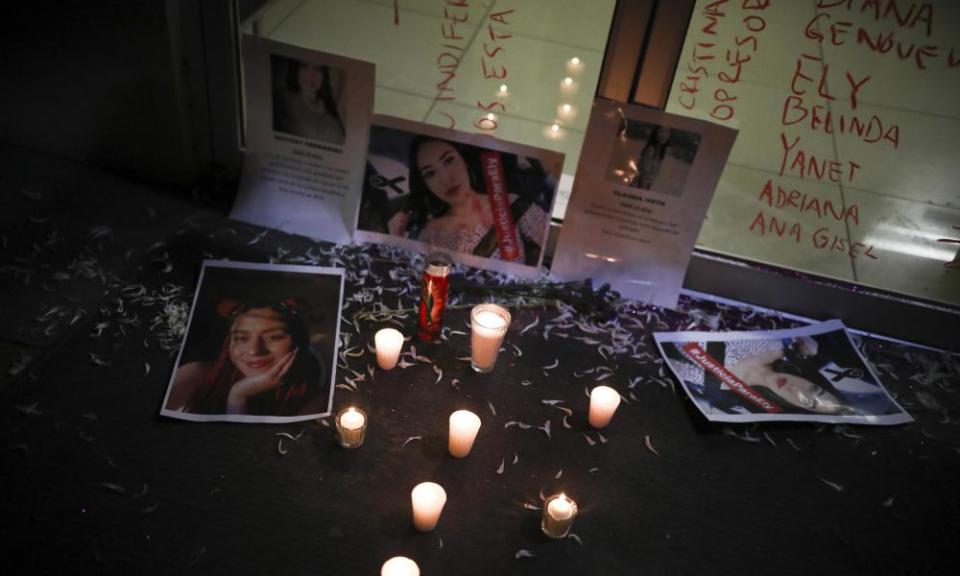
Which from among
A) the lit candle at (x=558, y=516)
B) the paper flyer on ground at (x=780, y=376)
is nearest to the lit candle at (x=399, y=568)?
the lit candle at (x=558, y=516)

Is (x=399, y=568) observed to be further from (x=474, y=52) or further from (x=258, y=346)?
(x=474, y=52)

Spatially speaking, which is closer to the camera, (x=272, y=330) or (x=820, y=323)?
(x=272, y=330)

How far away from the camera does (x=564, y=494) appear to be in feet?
3.37

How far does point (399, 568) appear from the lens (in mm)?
904

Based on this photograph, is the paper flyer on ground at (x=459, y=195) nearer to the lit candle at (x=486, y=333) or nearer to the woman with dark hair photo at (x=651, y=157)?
the woman with dark hair photo at (x=651, y=157)

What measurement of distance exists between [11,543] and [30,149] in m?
1.08

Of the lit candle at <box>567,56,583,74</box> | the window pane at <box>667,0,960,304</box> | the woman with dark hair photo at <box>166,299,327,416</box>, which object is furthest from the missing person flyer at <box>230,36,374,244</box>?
the window pane at <box>667,0,960,304</box>

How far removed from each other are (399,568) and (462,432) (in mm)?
238

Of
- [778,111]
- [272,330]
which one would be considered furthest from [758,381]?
[272,330]

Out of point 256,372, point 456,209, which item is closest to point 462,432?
point 256,372

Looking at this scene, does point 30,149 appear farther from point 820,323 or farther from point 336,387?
point 820,323

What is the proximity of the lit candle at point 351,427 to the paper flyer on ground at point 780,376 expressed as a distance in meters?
0.61

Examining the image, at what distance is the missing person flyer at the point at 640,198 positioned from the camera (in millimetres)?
1313

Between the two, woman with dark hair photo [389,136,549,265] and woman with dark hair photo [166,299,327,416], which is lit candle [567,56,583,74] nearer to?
woman with dark hair photo [389,136,549,265]
